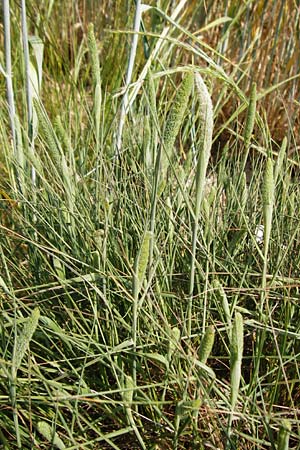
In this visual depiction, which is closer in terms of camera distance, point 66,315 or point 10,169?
point 66,315

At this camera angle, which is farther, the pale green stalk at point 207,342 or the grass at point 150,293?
the grass at point 150,293

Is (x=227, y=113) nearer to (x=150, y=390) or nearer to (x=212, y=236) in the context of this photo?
(x=212, y=236)

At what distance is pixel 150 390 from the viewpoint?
0.93 m

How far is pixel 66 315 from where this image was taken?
1.06m

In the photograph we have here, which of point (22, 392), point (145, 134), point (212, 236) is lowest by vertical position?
point (22, 392)

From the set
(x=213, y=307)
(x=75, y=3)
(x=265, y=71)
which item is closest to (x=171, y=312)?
(x=213, y=307)

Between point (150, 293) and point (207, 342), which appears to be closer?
point (207, 342)

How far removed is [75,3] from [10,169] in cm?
125

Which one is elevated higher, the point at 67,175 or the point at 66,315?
the point at 67,175

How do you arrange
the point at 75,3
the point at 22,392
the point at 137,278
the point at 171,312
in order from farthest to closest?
1. the point at 75,3
2. the point at 171,312
3. the point at 22,392
4. the point at 137,278

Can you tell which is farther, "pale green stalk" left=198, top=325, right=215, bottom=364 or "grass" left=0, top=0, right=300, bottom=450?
"grass" left=0, top=0, right=300, bottom=450

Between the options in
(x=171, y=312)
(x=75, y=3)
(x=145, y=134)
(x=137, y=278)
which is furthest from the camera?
(x=75, y=3)

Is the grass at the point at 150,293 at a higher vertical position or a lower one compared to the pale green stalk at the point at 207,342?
lower

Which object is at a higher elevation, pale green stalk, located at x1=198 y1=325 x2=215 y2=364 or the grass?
pale green stalk, located at x1=198 y1=325 x2=215 y2=364
